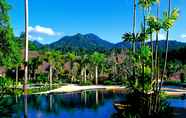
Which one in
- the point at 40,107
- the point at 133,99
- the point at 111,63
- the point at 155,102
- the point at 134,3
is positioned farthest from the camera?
the point at 111,63

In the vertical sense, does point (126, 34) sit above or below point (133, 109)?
above

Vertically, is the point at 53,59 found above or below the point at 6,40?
below

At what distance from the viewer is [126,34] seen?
33562 mm

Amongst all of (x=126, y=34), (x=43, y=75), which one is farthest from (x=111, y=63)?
(x=126, y=34)

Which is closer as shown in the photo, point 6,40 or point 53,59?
point 6,40

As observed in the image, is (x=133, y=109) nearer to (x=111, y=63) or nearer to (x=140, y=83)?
(x=140, y=83)

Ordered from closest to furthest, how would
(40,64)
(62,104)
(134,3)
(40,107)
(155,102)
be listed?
(155,102), (134,3), (40,107), (62,104), (40,64)

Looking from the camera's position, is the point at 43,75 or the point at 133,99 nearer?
the point at 133,99

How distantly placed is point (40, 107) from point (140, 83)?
13488mm

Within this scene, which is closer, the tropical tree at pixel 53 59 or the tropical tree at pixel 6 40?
the tropical tree at pixel 6 40

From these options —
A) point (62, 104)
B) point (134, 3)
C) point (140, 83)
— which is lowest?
point (62, 104)

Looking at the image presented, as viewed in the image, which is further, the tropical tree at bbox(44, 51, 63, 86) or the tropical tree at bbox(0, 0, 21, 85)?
the tropical tree at bbox(44, 51, 63, 86)

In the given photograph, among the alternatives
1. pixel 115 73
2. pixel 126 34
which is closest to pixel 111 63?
pixel 115 73

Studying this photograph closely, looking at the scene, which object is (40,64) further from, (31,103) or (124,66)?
(31,103)
